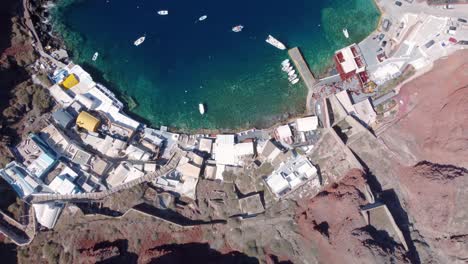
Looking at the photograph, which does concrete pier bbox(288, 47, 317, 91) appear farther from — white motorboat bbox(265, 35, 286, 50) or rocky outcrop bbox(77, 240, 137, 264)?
rocky outcrop bbox(77, 240, 137, 264)

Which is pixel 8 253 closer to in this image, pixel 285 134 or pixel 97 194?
pixel 97 194

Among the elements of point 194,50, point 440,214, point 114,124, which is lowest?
point 440,214

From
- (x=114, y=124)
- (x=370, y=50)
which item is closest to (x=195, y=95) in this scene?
(x=114, y=124)

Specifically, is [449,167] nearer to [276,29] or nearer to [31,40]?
[276,29]

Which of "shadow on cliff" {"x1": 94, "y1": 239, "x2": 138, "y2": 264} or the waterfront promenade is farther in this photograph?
the waterfront promenade

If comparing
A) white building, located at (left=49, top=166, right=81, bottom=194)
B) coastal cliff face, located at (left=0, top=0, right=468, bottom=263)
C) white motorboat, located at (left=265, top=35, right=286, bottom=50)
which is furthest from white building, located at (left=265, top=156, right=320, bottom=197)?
white building, located at (left=49, top=166, right=81, bottom=194)

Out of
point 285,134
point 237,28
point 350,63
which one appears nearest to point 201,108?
point 285,134

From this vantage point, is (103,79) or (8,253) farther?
(103,79)
